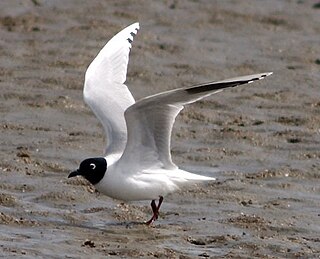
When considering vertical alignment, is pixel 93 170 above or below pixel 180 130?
below

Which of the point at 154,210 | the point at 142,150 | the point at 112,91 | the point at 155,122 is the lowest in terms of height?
the point at 154,210

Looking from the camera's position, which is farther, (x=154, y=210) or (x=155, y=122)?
(x=154, y=210)

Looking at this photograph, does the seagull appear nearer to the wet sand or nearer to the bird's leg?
the bird's leg

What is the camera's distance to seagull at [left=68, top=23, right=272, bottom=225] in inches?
382

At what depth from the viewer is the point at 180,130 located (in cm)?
1280

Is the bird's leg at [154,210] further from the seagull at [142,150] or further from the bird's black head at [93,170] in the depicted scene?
the bird's black head at [93,170]

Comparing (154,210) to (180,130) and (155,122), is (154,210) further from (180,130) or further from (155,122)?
(180,130)

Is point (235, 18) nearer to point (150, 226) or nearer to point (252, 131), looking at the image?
point (252, 131)

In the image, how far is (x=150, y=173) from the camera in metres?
10.3

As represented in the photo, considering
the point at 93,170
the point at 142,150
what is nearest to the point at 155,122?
the point at 142,150

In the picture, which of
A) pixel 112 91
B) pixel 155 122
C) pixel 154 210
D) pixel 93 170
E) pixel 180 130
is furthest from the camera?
pixel 180 130

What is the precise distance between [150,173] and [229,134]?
8.30 feet

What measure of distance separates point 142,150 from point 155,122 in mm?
309

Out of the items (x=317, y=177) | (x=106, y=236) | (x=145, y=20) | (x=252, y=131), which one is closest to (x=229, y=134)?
(x=252, y=131)
